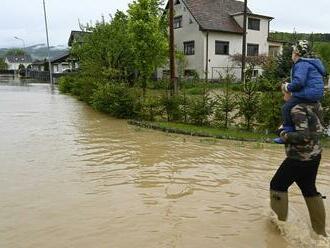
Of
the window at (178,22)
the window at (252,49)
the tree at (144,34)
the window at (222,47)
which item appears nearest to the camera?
the tree at (144,34)

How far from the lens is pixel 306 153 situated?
4.54 meters

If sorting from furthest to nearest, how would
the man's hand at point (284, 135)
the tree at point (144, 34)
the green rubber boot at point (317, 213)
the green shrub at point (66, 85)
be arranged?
the green shrub at point (66, 85) < the tree at point (144, 34) < the green rubber boot at point (317, 213) < the man's hand at point (284, 135)

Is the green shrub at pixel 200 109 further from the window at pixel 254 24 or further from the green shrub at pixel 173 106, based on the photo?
the window at pixel 254 24

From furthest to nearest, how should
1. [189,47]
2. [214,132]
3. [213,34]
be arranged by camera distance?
[189,47] → [213,34] → [214,132]

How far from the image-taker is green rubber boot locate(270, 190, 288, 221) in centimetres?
484

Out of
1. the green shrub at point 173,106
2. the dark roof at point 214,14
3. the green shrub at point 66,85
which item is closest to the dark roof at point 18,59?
the dark roof at point 214,14

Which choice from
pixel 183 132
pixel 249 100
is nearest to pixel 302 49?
pixel 183 132

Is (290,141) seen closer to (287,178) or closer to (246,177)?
(287,178)

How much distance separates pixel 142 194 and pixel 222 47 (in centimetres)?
3507

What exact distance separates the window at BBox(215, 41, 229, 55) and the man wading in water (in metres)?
35.9

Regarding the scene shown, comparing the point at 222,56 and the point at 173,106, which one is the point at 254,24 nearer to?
the point at 222,56

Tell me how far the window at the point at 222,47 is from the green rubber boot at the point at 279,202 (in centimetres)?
3585

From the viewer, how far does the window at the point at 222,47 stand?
39.9 meters

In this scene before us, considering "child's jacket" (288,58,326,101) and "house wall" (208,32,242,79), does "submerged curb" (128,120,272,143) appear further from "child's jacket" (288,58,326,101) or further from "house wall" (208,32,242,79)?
"house wall" (208,32,242,79)
